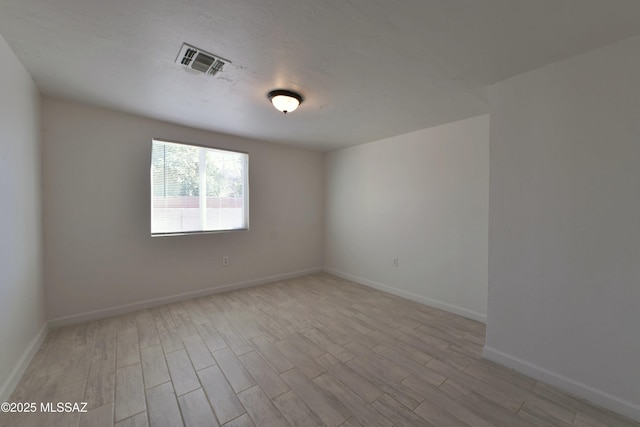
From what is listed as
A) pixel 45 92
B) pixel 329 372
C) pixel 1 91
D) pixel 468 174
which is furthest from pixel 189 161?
pixel 468 174

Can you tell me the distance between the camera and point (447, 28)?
1.46m

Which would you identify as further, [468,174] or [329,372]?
[468,174]

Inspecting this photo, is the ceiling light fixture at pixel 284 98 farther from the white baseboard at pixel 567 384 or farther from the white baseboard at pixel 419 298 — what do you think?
the white baseboard at pixel 419 298

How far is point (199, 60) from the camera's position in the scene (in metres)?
1.80

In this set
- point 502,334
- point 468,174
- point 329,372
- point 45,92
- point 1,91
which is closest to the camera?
point 1,91

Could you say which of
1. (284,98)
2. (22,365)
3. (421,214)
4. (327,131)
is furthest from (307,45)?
(22,365)

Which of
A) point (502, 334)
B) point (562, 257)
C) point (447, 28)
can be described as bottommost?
point (502, 334)

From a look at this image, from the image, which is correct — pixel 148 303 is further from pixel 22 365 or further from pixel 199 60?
pixel 199 60

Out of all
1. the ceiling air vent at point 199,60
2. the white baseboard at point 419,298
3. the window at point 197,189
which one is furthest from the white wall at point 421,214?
the ceiling air vent at point 199,60

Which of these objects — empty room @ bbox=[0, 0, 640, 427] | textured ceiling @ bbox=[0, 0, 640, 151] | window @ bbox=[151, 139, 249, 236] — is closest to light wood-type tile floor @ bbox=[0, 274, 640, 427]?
empty room @ bbox=[0, 0, 640, 427]

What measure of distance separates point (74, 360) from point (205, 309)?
1188 mm

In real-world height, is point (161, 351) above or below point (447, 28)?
below

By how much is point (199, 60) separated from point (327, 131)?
1932mm

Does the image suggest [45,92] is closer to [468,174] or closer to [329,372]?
[329,372]
